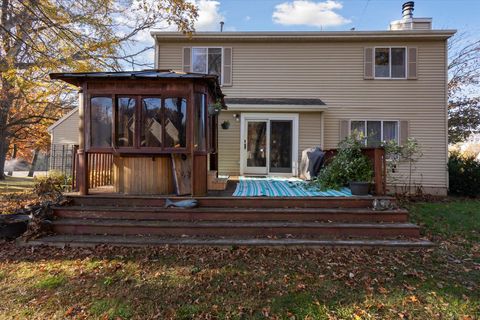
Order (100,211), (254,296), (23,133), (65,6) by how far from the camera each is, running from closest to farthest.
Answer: (254,296)
(100,211)
(65,6)
(23,133)

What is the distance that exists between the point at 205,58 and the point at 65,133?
28.2 ft

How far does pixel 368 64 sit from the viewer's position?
1094 cm

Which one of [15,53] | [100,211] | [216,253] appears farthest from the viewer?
[15,53]

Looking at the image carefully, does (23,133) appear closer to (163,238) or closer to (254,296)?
(163,238)

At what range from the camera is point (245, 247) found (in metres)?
4.72

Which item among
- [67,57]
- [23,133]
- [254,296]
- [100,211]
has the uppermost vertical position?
[67,57]

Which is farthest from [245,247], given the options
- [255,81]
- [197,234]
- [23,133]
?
[23,133]

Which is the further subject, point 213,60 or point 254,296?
point 213,60

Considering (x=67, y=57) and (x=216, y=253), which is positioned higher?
(x=67, y=57)

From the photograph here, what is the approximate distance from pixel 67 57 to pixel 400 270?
37.0 ft

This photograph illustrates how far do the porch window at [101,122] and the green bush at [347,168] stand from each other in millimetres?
4689

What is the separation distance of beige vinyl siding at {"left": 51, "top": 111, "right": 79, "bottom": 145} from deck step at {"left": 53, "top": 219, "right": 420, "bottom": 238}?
1099 cm

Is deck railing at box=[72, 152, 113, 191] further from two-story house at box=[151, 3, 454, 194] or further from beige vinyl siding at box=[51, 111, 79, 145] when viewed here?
beige vinyl siding at box=[51, 111, 79, 145]

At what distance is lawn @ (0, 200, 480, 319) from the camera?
314 cm
